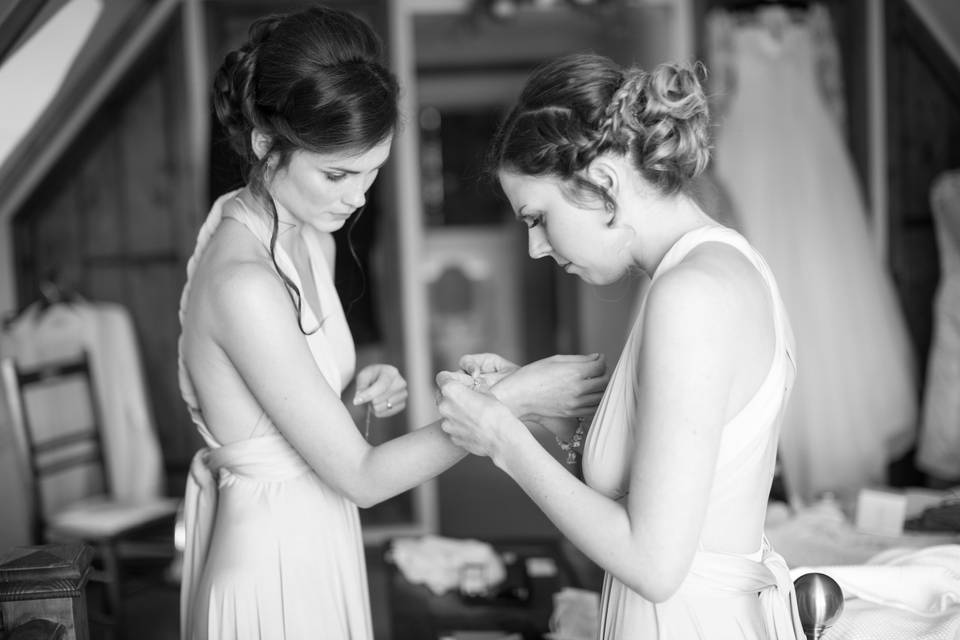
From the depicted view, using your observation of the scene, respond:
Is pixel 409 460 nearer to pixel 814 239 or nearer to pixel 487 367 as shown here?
pixel 487 367

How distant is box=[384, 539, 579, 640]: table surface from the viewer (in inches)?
88.4

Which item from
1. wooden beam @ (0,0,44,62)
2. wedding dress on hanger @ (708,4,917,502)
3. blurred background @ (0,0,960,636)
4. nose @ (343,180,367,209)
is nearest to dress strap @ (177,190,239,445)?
nose @ (343,180,367,209)

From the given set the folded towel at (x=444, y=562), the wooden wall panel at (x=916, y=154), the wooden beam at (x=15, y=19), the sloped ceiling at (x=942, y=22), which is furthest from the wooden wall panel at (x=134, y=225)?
the sloped ceiling at (x=942, y=22)

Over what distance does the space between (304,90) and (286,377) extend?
1.47 feet

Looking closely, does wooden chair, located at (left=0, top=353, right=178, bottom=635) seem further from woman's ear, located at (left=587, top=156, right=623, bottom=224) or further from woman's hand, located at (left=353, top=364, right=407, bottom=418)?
woman's ear, located at (left=587, top=156, right=623, bottom=224)

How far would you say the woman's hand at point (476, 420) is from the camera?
4.13 ft

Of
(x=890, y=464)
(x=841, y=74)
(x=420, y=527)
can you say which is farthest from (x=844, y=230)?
(x=420, y=527)

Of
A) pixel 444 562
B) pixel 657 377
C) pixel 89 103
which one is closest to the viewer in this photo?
pixel 657 377

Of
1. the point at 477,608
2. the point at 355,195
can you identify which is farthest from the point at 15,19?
the point at 477,608

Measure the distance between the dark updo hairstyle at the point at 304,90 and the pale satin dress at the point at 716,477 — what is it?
1.78ft

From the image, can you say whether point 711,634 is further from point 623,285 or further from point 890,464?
point 623,285

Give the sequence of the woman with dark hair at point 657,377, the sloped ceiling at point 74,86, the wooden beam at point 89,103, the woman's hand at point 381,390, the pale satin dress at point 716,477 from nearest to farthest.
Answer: the woman with dark hair at point 657,377
the pale satin dress at point 716,477
the woman's hand at point 381,390
the sloped ceiling at point 74,86
the wooden beam at point 89,103

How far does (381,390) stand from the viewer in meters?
1.70

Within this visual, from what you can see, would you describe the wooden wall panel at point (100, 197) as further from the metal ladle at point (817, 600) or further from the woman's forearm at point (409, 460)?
the metal ladle at point (817, 600)
